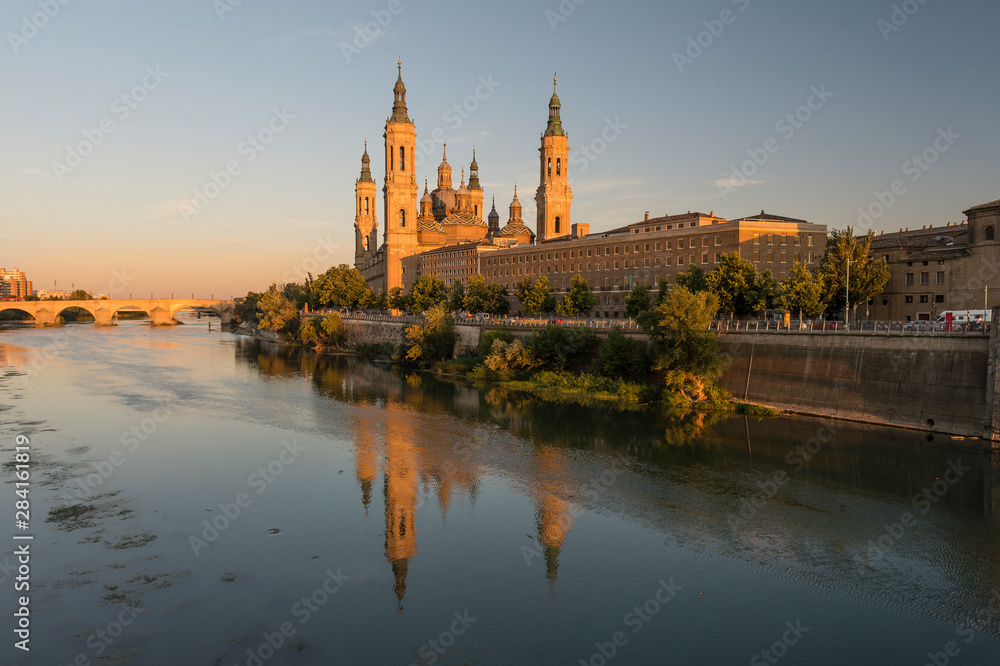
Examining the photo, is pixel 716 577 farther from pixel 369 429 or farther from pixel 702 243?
pixel 702 243

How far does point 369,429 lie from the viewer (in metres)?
39.6

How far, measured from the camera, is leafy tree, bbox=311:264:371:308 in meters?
115

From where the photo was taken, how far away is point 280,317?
11331cm

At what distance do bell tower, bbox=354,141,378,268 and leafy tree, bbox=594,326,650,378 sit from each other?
135066mm

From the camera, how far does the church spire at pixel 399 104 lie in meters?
136

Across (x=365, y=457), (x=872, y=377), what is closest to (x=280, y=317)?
(x=365, y=457)

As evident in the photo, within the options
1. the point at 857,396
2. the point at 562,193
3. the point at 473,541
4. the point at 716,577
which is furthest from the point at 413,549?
the point at 562,193

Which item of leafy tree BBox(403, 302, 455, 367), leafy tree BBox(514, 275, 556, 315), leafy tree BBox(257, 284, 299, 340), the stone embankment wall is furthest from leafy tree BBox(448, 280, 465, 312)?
the stone embankment wall

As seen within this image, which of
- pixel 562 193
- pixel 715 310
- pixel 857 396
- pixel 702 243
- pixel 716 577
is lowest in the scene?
pixel 716 577

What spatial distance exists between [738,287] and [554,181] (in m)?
71.5

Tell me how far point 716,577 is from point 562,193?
4188 inches

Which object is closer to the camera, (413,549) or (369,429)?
(413,549)

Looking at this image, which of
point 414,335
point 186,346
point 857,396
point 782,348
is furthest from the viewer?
point 186,346

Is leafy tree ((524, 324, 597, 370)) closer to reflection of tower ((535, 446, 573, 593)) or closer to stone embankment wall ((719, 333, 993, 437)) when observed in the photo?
stone embankment wall ((719, 333, 993, 437))
